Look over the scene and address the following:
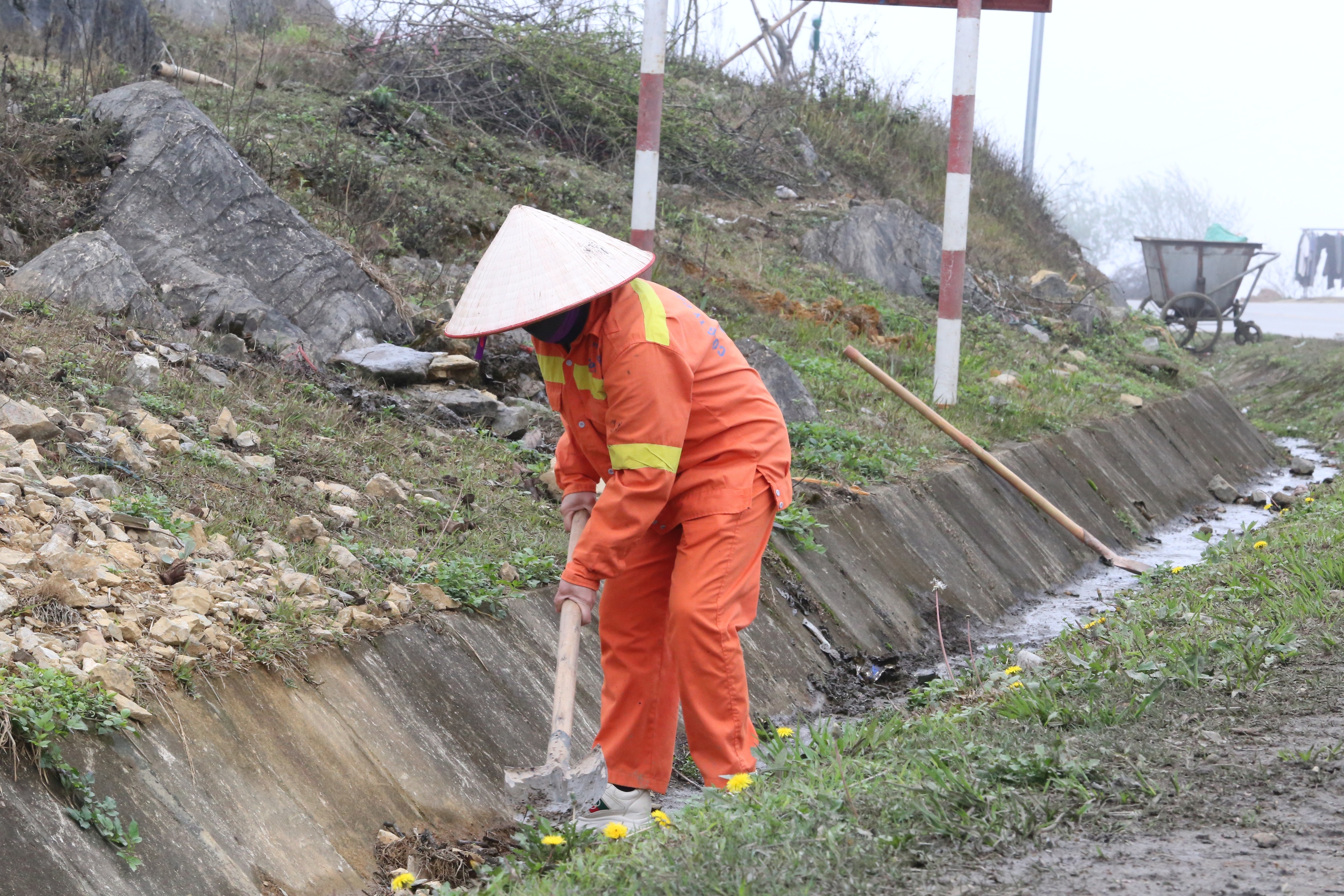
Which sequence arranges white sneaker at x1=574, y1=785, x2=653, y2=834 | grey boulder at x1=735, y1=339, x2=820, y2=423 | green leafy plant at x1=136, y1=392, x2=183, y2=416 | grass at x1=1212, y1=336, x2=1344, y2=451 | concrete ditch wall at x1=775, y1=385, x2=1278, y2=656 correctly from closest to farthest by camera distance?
white sneaker at x1=574, y1=785, x2=653, y2=834
green leafy plant at x1=136, y1=392, x2=183, y2=416
concrete ditch wall at x1=775, y1=385, x2=1278, y2=656
grey boulder at x1=735, y1=339, x2=820, y2=423
grass at x1=1212, y1=336, x2=1344, y2=451

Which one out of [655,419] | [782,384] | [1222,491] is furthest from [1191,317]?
[655,419]

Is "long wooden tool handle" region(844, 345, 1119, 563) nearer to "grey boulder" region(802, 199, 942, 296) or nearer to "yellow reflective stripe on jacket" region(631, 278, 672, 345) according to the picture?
"yellow reflective stripe on jacket" region(631, 278, 672, 345)

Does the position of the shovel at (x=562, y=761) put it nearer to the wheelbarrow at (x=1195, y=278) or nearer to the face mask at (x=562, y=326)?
the face mask at (x=562, y=326)

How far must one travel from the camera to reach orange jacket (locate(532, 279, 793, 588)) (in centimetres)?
285

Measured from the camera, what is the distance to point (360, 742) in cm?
308

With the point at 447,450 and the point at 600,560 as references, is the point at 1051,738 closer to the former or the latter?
the point at 600,560

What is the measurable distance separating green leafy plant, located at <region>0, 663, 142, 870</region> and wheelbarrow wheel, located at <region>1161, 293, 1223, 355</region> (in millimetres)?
16187

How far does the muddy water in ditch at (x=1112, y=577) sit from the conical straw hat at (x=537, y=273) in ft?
9.62

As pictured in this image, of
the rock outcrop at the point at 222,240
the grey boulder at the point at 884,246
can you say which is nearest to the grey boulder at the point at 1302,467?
the grey boulder at the point at 884,246

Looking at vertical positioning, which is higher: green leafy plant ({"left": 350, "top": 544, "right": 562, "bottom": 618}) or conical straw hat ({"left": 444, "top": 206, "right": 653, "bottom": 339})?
conical straw hat ({"left": 444, "top": 206, "right": 653, "bottom": 339})

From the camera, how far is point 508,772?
2957 mm

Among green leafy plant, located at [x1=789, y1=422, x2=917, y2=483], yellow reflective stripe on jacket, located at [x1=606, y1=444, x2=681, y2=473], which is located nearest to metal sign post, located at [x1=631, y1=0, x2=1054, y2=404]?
green leafy plant, located at [x1=789, y1=422, x2=917, y2=483]

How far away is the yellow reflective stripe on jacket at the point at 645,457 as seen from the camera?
2.84 metres

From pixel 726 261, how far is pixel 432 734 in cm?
685
